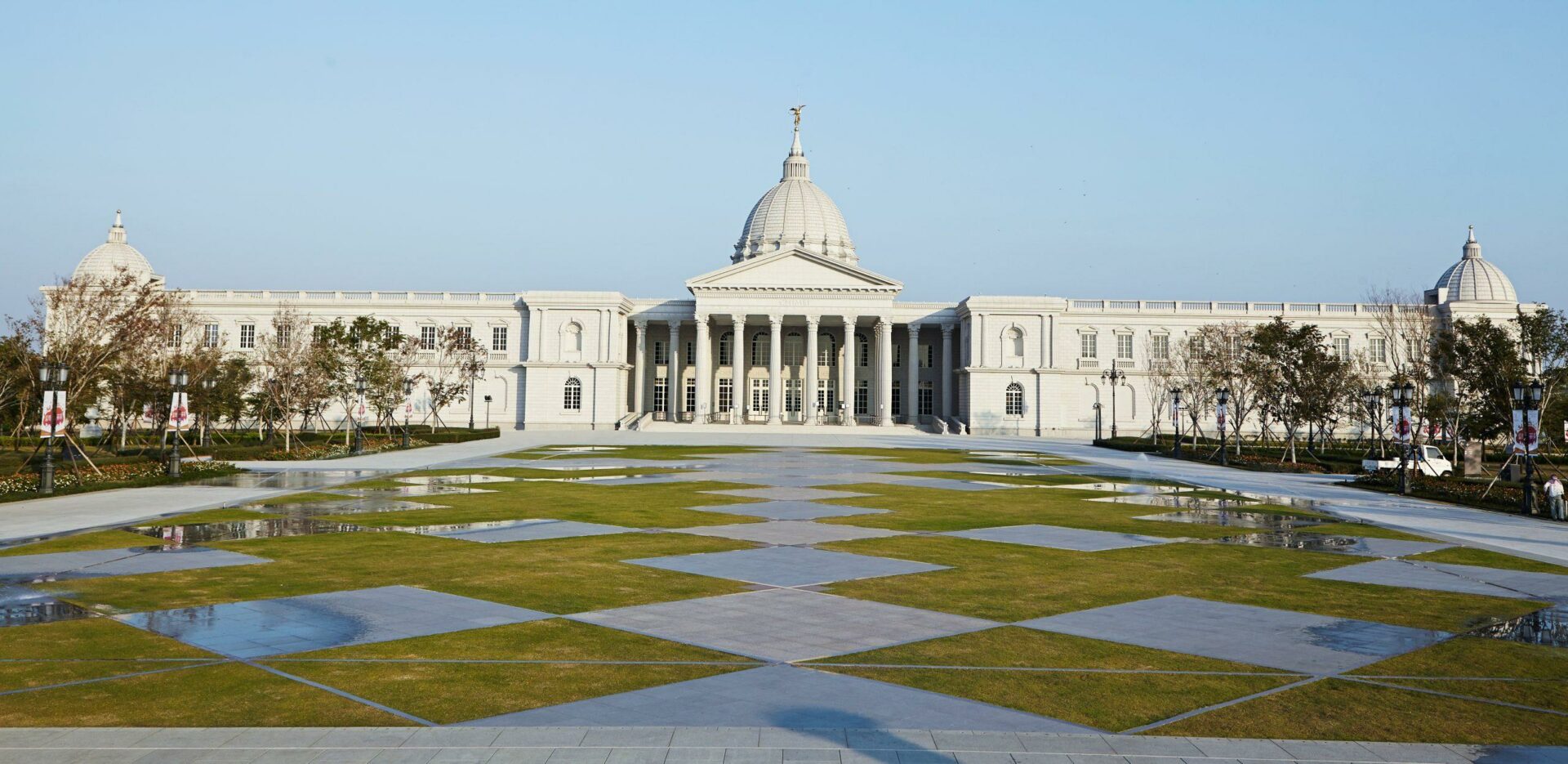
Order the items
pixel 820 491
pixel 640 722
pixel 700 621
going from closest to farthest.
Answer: pixel 640 722 < pixel 700 621 < pixel 820 491

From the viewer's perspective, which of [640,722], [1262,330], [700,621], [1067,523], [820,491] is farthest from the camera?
[1262,330]

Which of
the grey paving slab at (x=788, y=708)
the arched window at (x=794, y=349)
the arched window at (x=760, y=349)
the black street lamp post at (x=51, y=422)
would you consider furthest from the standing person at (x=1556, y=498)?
the arched window at (x=760, y=349)

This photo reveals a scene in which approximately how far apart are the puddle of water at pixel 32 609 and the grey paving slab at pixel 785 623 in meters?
5.32

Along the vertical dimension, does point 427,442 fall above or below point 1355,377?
below

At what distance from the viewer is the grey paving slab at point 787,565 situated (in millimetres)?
13980

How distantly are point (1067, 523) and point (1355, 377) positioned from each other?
51.1 metres

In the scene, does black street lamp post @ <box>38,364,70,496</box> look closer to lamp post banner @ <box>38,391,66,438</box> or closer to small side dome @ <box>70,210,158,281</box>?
lamp post banner @ <box>38,391,66,438</box>

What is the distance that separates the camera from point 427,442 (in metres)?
56.8

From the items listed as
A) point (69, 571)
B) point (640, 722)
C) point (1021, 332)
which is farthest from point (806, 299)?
point (640, 722)

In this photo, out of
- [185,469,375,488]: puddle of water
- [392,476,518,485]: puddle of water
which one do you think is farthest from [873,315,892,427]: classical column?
[392,476,518,485]: puddle of water

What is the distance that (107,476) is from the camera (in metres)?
29.2

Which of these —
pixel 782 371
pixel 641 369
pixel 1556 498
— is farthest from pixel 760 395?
pixel 1556 498

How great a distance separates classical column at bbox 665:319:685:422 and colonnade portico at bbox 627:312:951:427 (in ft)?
0.25

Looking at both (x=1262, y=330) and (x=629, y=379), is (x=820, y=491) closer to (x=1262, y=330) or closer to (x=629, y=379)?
(x=1262, y=330)
